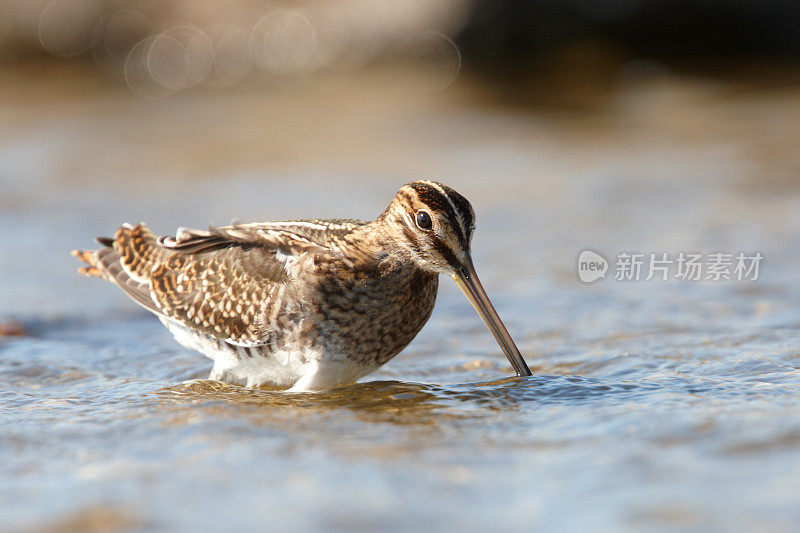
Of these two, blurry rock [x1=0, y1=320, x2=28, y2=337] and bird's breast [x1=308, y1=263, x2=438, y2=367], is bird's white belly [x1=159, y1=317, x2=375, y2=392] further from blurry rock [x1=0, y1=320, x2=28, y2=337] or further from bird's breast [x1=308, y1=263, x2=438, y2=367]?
blurry rock [x1=0, y1=320, x2=28, y2=337]

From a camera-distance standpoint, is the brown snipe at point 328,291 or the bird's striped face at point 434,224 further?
the brown snipe at point 328,291

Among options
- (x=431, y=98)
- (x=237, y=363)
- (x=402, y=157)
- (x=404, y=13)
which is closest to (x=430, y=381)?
(x=237, y=363)

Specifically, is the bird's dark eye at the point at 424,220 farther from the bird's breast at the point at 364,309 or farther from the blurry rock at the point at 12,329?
the blurry rock at the point at 12,329

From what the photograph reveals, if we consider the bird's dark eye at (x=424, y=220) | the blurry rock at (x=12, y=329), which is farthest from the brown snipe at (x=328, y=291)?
the blurry rock at (x=12, y=329)

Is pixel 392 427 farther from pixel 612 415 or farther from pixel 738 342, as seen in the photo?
pixel 738 342

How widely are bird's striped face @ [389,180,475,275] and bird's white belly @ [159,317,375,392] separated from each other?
0.75 meters

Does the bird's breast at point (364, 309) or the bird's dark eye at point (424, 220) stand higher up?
the bird's dark eye at point (424, 220)

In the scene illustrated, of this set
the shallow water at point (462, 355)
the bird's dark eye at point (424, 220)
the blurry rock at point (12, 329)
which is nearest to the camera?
the shallow water at point (462, 355)

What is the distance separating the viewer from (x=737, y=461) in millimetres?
4484

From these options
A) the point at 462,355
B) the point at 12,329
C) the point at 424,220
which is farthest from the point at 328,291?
the point at 12,329

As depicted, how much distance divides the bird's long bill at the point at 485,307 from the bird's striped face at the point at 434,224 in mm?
61

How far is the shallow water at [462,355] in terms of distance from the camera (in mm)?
4250

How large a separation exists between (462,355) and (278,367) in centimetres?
142

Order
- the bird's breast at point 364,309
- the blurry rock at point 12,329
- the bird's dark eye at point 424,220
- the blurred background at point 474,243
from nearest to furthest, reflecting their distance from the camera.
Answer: the blurred background at point 474,243, the bird's dark eye at point 424,220, the bird's breast at point 364,309, the blurry rock at point 12,329
